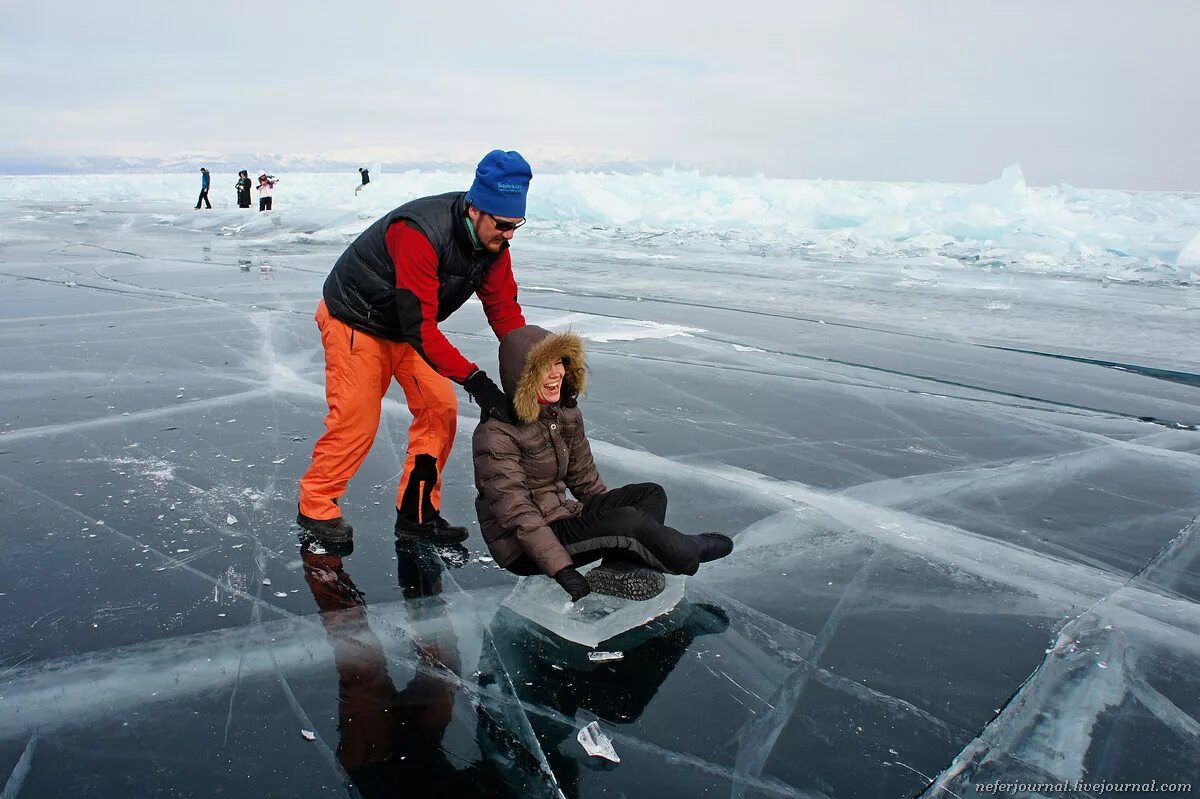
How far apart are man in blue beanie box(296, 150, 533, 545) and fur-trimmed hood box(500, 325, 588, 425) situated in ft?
0.24

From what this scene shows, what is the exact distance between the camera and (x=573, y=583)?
2.91 m

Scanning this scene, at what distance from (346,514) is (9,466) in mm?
1892

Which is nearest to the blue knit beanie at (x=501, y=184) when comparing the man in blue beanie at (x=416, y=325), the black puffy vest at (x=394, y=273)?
the man in blue beanie at (x=416, y=325)

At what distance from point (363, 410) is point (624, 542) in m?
1.24

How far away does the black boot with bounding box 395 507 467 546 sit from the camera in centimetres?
375

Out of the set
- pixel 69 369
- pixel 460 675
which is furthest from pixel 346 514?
pixel 69 369

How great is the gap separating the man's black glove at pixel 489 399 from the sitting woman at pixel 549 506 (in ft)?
0.08

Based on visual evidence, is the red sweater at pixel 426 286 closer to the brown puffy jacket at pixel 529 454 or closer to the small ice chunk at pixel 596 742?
the brown puffy jacket at pixel 529 454

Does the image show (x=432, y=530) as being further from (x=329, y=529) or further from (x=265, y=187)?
(x=265, y=187)

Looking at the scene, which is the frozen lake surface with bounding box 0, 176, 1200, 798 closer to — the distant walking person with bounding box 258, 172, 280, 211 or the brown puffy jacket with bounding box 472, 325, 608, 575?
the brown puffy jacket with bounding box 472, 325, 608, 575

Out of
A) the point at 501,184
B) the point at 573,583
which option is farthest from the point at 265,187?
the point at 573,583

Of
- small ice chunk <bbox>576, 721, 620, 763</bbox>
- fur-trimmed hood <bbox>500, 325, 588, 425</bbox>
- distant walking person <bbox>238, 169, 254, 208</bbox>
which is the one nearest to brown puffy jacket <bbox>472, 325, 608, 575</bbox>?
fur-trimmed hood <bbox>500, 325, 588, 425</bbox>

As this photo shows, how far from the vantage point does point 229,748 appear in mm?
2391

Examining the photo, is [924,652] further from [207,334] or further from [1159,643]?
[207,334]
